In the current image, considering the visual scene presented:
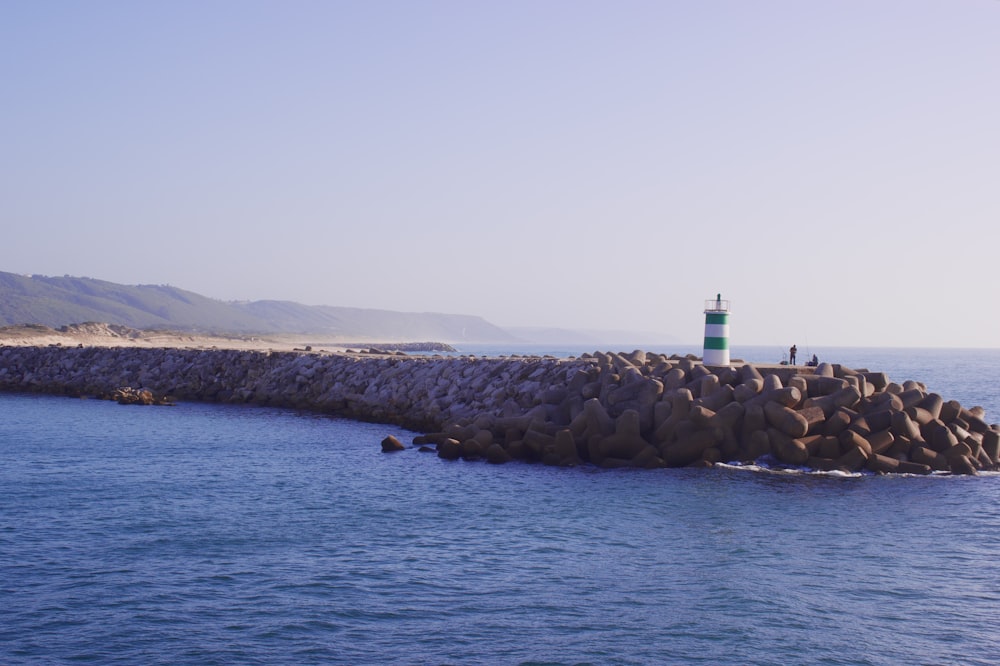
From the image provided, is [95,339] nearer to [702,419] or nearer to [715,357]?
[715,357]

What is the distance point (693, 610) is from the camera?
11938mm

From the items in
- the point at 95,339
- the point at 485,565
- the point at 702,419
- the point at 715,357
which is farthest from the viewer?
the point at 95,339

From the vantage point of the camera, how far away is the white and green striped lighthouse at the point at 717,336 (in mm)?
26547

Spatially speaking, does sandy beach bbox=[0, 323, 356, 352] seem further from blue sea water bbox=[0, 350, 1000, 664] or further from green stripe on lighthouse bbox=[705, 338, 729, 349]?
blue sea water bbox=[0, 350, 1000, 664]

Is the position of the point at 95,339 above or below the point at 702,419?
above

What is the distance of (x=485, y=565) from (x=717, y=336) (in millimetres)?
14784

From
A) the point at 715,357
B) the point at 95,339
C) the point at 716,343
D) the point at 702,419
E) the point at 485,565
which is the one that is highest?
the point at 716,343

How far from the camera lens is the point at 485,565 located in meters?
13.8

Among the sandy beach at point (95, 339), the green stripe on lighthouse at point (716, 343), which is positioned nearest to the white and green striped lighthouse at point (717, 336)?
the green stripe on lighthouse at point (716, 343)

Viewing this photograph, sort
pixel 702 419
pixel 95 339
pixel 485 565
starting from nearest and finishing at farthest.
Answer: pixel 485 565 < pixel 702 419 < pixel 95 339

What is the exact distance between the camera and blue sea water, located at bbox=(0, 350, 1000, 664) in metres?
10.6

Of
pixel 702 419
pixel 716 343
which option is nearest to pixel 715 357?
pixel 716 343

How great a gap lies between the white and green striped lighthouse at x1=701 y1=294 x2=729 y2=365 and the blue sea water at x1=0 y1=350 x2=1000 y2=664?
18.2 ft

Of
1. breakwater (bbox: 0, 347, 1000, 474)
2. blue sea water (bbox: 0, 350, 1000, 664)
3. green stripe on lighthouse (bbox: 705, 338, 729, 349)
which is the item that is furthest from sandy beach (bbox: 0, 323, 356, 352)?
blue sea water (bbox: 0, 350, 1000, 664)
